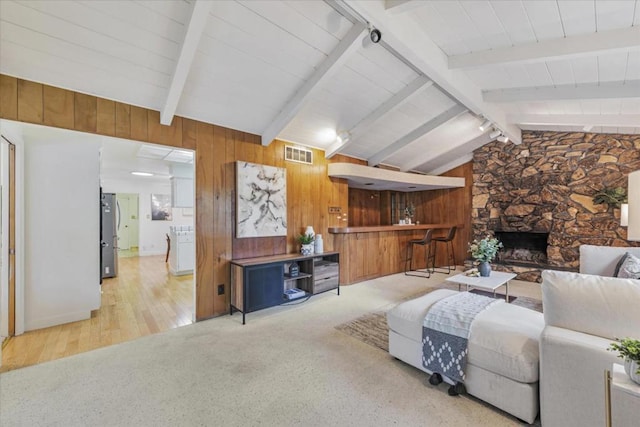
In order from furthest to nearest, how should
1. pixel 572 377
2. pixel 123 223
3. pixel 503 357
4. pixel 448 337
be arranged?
pixel 123 223
pixel 448 337
pixel 503 357
pixel 572 377

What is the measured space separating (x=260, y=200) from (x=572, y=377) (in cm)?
341

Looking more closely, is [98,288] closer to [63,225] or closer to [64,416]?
[63,225]

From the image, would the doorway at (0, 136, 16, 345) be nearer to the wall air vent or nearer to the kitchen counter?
the wall air vent

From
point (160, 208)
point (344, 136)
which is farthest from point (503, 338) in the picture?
point (160, 208)

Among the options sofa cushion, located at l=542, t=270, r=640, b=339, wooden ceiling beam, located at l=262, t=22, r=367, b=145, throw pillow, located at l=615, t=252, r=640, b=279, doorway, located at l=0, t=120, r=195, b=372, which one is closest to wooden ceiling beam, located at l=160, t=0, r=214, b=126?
doorway, located at l=0, t=120, r=195, b=372

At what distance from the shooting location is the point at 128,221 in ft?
31.2

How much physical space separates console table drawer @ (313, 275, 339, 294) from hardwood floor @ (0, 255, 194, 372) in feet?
5.53

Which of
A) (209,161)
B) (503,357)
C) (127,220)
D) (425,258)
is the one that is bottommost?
(425,258)

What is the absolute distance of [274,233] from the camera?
4.04 metres

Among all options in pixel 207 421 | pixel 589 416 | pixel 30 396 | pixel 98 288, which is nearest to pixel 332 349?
pixel 207 421

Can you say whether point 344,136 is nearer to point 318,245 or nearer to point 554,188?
point 318,245

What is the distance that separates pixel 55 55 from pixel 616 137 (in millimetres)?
7802

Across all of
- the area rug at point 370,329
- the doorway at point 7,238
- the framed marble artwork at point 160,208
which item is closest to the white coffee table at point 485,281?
the area rug at point 370,329

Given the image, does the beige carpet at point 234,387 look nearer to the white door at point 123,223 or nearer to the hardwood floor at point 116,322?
the hardwood floor at point 116,322
